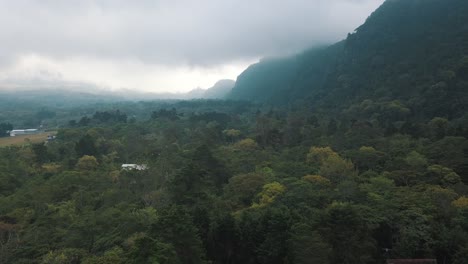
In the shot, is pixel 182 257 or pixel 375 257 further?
pixel 375 257

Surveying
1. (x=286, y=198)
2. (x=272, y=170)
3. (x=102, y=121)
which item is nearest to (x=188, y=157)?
(x=272, y=170)

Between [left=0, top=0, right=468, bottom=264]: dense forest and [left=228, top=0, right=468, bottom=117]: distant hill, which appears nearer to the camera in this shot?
[left=0, top=0, right=468, bottom=264]: dense forest

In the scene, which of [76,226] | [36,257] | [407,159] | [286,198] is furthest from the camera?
[407,159]

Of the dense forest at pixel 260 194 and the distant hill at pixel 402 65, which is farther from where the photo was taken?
the distant hill at pixel 402 65

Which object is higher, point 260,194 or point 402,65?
point 402,65

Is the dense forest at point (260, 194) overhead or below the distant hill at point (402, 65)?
below

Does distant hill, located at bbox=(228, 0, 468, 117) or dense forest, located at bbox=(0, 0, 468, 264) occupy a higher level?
distant hill, located at bbox=(228, 0, 468, 117)

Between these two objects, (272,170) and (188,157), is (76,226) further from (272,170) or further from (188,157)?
(188,157)

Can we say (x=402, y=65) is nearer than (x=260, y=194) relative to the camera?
No
